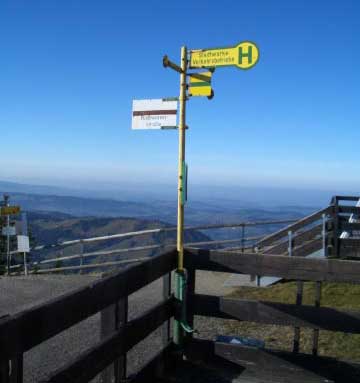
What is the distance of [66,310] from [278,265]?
2.17m

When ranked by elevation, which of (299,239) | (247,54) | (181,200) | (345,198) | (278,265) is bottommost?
(299,239)

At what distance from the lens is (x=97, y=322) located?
7.65 m

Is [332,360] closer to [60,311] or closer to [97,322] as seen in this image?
[60,311]

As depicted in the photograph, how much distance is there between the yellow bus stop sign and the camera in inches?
168

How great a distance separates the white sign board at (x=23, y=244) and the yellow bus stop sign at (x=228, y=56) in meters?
10.4

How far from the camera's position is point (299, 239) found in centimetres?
1333

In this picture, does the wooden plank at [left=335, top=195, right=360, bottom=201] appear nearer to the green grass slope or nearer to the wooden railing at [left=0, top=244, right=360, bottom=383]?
the green grass slope

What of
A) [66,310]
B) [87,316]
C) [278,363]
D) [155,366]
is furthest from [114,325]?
[278,363]

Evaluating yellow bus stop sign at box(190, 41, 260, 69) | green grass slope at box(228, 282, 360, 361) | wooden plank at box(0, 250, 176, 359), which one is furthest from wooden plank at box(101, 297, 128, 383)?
green grass slope at box(228, 282, 360, 361)

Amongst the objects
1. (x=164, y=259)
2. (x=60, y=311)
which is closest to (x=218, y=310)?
(x=164, y=259)

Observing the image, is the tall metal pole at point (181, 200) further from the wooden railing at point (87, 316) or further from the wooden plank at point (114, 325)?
the wooden plank at point (114, 325)

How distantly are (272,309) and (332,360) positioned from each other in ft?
2.26

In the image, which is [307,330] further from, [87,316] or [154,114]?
[87,316]

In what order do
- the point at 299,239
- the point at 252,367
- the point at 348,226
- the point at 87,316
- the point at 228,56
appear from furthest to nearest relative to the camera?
the point at 299,239 < the point at 348,226 < the point at 252,367 < the point at 228,56 < the point at 87,316
